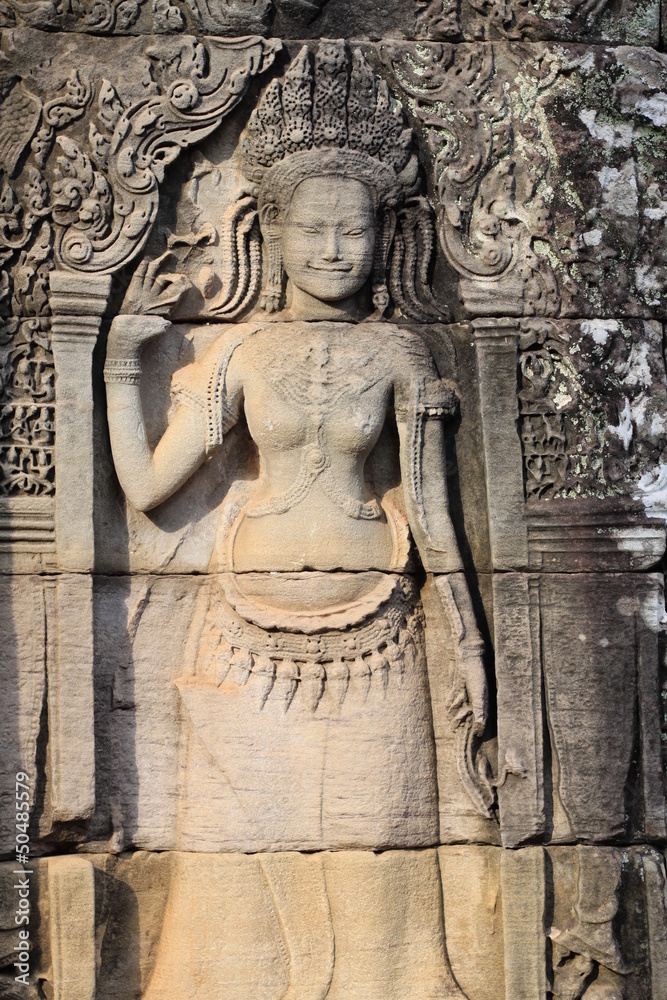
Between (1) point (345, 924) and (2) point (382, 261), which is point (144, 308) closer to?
(2) point (382, 261)

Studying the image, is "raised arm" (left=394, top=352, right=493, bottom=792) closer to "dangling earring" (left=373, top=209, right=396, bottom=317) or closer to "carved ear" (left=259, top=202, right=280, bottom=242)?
"dangling earring" (left=373, top=209, right=396, bottom=317)

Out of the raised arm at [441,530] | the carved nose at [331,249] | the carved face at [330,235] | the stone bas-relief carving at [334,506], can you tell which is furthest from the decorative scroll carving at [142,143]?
the raised arm at [441,530]

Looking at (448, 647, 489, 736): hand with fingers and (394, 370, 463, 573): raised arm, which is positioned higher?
(394, 370, 463, 573): raised arm

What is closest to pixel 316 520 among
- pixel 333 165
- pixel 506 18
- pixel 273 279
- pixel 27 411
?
pixel 273 279

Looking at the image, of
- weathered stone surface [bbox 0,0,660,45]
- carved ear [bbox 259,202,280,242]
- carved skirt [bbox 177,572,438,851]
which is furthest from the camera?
carved ear [bbox 259,202,280,242]

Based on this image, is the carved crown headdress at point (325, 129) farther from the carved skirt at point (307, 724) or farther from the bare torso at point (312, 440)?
the carved skirt at point (307, 724)

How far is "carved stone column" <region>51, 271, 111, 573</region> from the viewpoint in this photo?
629cm

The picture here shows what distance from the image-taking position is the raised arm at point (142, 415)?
6398mm

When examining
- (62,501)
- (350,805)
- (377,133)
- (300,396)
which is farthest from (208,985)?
(377,133)

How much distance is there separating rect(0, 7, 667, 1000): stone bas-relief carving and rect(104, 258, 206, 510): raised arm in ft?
0.05

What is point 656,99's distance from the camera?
6.66 meters

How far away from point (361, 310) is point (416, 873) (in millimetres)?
2522

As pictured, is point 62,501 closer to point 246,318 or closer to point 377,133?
point 246,318

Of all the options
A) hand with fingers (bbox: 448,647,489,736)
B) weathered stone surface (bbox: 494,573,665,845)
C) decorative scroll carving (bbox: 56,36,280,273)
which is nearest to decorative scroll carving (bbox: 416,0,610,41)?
decorative scroll carving (bbox: 56,36,280,273)
